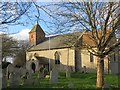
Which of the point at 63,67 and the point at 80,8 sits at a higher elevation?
the point at 80,8

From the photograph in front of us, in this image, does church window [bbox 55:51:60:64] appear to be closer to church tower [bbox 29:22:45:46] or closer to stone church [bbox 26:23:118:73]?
stone church [bbox 26:23:118:73]

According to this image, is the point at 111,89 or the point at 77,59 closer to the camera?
the point at 111,89

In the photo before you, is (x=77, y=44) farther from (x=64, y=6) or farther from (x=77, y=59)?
(x=77, y=59)

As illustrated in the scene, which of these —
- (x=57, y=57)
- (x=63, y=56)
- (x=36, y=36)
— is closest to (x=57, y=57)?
(x=57, y=57)

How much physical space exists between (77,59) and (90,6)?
118ft

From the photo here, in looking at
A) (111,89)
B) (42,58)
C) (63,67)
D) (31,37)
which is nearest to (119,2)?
(111,89)

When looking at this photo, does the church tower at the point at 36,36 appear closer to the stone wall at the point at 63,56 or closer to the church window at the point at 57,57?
the stone wall at the point at 63,56

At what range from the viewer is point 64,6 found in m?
18.3

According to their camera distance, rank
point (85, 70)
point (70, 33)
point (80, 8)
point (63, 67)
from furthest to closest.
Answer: point (63, 67), point (85, 70), point (70, 33), point (80, 8)

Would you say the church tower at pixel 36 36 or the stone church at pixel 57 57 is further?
the church tower at pixel 36 36

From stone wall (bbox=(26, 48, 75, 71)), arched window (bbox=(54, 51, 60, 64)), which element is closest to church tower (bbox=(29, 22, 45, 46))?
stone wall (bbox=(26, 48, 75, 71))

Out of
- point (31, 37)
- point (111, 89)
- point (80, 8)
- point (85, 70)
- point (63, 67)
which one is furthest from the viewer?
point (31, 37)

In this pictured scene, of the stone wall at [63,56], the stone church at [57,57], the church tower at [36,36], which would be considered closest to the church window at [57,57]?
the stone church at [57,57]

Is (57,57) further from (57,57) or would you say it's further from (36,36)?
(36,36)
